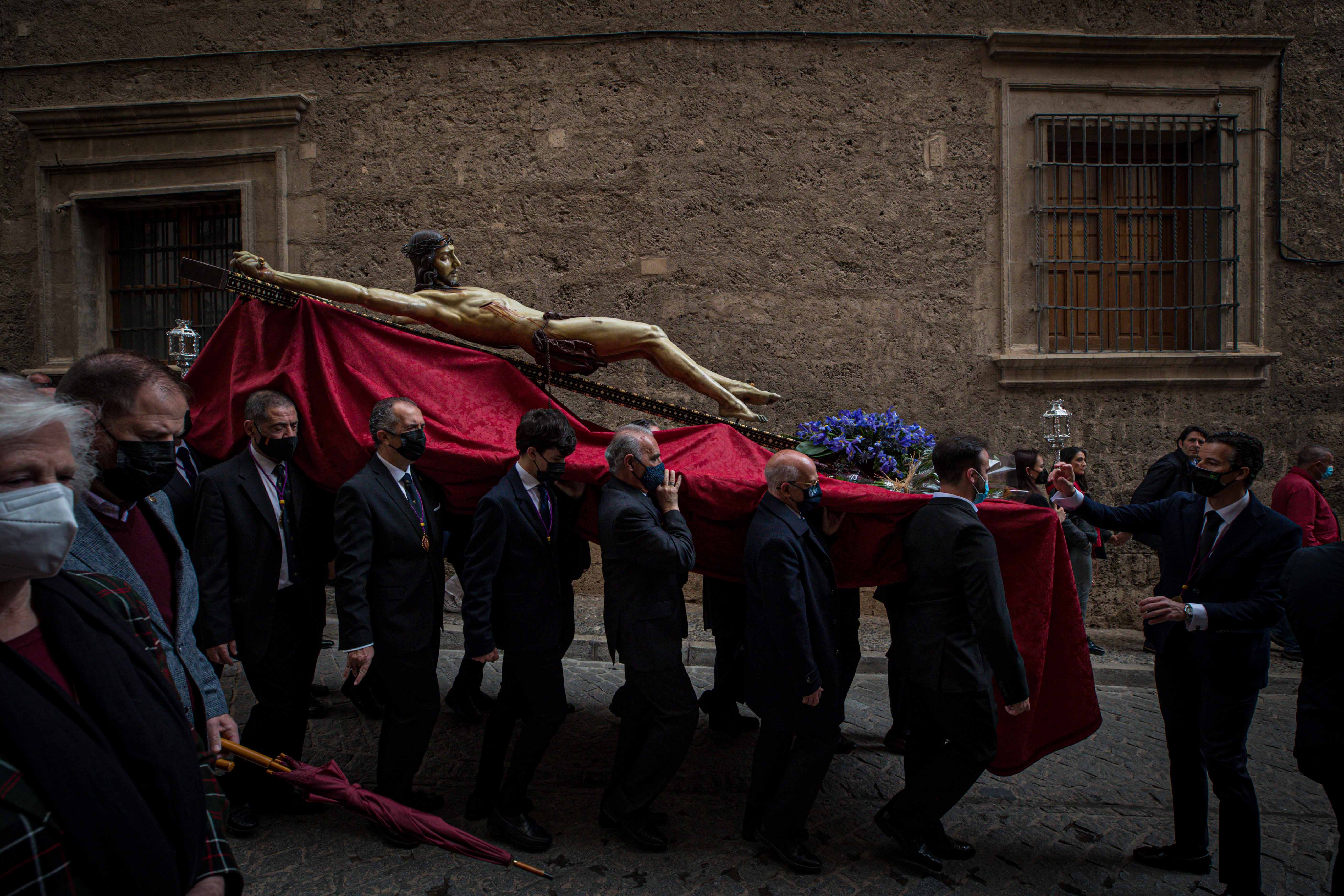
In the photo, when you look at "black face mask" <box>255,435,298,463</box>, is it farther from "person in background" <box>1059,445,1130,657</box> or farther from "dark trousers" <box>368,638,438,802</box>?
"person in background" <box>1059,445,1130,657</box>

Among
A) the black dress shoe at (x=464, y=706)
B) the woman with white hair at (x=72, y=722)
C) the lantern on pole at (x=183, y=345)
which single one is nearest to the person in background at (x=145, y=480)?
the woman with white hair at (x=72, y=722)

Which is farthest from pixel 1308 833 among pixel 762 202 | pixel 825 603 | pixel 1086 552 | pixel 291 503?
pixel 762 202

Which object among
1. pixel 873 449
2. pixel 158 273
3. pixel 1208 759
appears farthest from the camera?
pixel 158 273

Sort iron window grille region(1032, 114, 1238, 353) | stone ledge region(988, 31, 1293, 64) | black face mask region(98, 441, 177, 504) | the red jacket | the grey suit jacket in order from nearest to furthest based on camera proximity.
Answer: the grey suit jacket → black face mask region(98, 441, 177, 504) → the red jacket → stone ledge region(988, 31, 1293, 64) → iron window grille region(1032, 114, 1238, 353)

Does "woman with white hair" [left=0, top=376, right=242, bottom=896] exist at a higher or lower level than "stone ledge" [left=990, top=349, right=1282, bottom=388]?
lower

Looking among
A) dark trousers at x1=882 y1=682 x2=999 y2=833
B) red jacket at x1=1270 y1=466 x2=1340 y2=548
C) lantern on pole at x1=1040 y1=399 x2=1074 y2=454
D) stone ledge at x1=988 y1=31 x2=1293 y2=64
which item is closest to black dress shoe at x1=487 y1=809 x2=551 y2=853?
dark trousers at x1=882 y1=682 x2=999 y2=833

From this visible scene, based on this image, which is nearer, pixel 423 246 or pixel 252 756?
pixel 252 756

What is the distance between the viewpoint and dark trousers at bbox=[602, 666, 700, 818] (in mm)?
3309

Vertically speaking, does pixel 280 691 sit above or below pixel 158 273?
below

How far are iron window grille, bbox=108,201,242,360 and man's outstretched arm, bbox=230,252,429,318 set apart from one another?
5081 millimetres

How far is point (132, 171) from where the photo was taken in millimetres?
7934

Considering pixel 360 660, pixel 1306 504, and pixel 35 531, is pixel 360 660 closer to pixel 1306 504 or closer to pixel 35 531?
pixel 35 531

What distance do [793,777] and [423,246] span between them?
308cm

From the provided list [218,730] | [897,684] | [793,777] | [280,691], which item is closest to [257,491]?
[280,691]
